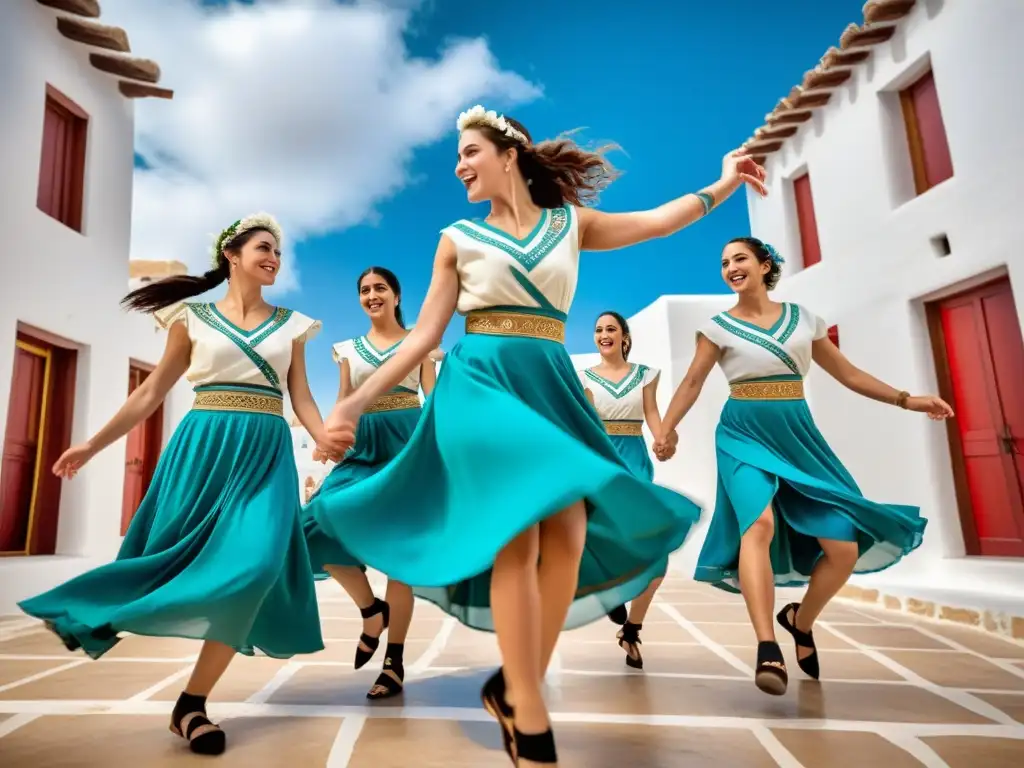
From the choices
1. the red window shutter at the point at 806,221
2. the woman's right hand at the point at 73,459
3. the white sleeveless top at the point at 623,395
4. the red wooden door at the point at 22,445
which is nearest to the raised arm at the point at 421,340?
the woman's right hand at the point at 73,459

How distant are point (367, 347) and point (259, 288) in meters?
0.95

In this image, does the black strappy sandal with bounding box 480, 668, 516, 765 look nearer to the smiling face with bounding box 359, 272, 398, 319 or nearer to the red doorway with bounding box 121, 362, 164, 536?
the smiling face with bounding box 359, 272, 398, 319

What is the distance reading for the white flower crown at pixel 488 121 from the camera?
2074 mm

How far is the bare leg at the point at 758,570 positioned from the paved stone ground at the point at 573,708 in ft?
1.02

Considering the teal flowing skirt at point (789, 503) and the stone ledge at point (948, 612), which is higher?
the teal flowing skirt at point (789, 503)

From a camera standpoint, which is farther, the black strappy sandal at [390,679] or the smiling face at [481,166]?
the black strappy sandal at [390,679]

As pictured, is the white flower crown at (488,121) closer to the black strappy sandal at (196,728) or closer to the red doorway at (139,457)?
the black strappy sandal at (196,728)

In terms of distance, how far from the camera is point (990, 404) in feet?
16.8

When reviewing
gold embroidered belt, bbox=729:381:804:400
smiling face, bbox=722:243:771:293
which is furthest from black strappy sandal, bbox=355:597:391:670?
smiling face, bbox=722:243:771:293

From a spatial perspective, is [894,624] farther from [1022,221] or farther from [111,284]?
[111,284]

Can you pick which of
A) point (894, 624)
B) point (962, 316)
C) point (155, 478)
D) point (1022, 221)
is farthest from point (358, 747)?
point (962, 316)

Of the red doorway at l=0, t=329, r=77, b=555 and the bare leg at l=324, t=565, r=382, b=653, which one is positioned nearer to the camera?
the bare leg at l=324, t=565, r=382, b=653

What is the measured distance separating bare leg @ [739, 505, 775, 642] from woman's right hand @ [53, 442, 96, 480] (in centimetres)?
238

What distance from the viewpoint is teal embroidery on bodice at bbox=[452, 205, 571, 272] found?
1.84 m
